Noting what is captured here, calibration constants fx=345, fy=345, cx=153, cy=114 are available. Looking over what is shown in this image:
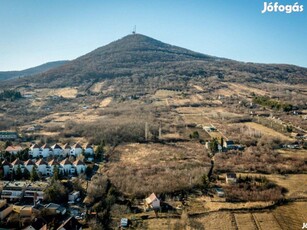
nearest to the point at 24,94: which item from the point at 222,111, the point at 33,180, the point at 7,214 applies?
the point at 222,111

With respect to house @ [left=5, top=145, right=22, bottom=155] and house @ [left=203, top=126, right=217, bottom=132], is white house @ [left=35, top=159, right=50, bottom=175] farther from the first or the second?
house @ [left=203, top=126, right=217, bottom=132]

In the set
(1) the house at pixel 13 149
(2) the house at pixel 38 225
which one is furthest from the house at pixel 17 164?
(2) the house at pixel 38 225

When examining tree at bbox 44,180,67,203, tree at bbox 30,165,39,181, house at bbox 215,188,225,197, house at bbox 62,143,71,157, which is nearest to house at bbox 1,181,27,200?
tree at bbox 30,165,39,181

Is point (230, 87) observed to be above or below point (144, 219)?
above

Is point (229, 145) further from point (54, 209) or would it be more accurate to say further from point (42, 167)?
point (54, 209)

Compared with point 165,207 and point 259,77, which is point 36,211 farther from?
point 259,77
